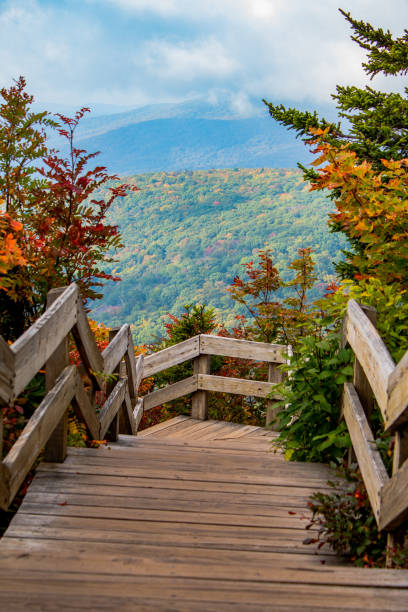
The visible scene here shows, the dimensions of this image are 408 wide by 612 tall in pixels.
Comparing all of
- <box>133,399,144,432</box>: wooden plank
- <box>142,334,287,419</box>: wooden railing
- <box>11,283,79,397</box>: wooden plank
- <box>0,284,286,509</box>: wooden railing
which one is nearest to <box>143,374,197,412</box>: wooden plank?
<box>142,334,287,419</box>: wooden railing

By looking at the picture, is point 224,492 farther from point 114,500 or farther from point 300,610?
point 300,610

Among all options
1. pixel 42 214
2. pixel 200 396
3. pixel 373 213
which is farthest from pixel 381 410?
pixel 200 396

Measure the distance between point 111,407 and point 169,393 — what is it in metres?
3.34

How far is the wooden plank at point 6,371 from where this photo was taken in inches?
76.5

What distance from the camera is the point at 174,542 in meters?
2.24

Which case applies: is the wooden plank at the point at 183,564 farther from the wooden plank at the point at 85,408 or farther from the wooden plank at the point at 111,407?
the wooden plank at the point at 111,407

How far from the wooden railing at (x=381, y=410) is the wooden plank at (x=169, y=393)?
418cm

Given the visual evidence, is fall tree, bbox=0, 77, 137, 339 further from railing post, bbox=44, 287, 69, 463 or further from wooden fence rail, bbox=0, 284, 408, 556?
railing post, bbox=44, 287, 69, 463

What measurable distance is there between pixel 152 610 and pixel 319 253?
75718mm

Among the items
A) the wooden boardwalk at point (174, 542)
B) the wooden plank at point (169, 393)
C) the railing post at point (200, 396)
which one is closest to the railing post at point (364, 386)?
the wooden boardwalk at point (174, 542)

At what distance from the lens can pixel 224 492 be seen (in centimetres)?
286

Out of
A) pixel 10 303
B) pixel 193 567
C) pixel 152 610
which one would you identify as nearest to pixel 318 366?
pixel 193 567

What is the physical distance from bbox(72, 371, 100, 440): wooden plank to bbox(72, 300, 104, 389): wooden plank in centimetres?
21

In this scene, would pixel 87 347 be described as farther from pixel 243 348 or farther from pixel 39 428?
pixel 243 348
